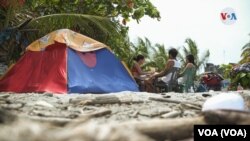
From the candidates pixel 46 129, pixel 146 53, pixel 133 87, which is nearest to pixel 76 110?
pixel 46 129

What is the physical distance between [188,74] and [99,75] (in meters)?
1.82

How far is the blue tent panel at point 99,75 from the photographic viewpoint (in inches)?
314

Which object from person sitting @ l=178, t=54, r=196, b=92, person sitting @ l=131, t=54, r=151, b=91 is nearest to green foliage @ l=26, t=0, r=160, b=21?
person sitting @ l=131, t=54, r=151, b=91

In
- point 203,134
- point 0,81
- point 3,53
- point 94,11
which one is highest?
point 94,11

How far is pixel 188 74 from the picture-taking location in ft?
27.7

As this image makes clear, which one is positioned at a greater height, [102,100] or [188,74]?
[188,74]

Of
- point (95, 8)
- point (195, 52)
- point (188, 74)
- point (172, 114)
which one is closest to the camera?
point (172, 114)

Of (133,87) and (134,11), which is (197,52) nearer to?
(134,11)

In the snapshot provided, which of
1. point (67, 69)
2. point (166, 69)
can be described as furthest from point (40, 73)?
point (166, 69)

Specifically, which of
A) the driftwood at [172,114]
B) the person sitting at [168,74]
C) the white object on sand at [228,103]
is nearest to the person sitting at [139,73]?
the person sitting at [168,74]

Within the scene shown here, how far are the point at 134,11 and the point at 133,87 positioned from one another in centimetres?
515

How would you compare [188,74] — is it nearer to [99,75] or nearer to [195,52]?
[99,75]

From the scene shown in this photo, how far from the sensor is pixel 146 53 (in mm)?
22734

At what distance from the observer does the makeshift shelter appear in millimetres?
7984
